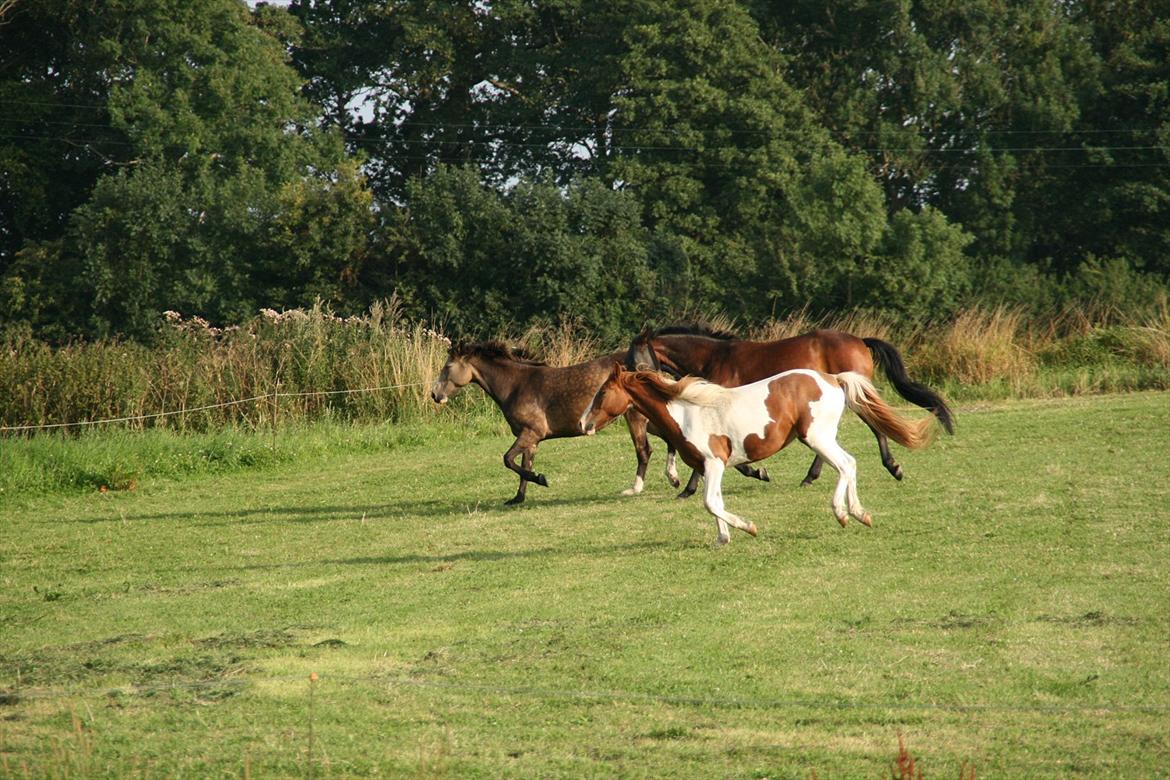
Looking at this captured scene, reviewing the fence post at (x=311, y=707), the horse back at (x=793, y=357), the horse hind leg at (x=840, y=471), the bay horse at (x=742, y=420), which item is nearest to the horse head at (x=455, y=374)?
the horse back at (x=793, y=357)

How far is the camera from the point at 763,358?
13.8 metres

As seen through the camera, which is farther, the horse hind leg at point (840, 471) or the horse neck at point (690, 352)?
the horse neck at point (690, 352)

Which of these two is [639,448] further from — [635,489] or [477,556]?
[477,556]

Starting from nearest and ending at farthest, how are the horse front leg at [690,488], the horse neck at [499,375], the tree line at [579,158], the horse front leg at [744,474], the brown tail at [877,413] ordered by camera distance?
1. the brown tail at [877,413]
2. the horse front leg at [744,474]
3. the horse front leg at [690,488]
4. the horse neck at [499,375]
5. the tree line at [579,158]

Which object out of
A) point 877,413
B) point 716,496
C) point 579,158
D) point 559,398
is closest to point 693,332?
point 559,398

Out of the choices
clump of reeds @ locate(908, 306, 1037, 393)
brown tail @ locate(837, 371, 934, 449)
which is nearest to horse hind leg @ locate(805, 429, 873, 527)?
brown tail @ locate(837, 371, 934, 449)

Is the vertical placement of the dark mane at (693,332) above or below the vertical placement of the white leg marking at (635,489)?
above

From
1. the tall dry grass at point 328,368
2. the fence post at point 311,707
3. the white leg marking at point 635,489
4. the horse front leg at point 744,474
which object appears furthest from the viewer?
the tall dry grass at point 328,368

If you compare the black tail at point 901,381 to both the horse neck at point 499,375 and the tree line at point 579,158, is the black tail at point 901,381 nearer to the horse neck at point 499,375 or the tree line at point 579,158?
the horse neck at point 499,375

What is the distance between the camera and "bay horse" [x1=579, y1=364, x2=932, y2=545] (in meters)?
10.9

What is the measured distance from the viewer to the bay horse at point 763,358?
13727 mm

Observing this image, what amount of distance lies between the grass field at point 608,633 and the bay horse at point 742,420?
0.53 metres

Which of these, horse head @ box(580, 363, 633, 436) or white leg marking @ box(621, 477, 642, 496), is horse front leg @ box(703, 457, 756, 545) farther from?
white leg marking @ box(621, 477, 642, 496)

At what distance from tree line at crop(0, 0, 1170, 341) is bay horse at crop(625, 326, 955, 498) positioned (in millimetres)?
19000
